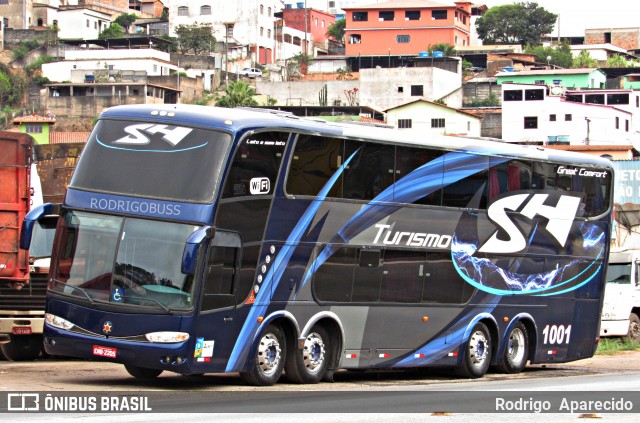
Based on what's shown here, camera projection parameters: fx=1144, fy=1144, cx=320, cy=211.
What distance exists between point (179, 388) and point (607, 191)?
1189 centimetres

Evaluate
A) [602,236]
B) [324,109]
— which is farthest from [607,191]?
[324,109]

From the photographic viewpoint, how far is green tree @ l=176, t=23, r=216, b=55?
11925 centimetres

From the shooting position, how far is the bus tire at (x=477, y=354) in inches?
834

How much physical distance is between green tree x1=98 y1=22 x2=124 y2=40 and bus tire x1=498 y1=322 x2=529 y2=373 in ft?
345

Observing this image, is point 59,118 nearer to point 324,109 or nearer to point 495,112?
point 324,109

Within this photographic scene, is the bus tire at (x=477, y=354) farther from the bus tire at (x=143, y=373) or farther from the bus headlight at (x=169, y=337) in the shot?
the bus headlight at (x=169, y=337)

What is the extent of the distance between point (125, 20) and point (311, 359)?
395ft

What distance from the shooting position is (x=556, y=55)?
128m

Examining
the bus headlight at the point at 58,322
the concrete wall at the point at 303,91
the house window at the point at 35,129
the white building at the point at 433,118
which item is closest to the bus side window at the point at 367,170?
the bus headlight at the point at 58,322

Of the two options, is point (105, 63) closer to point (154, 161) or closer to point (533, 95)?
point (533, 95)

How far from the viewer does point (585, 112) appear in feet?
274

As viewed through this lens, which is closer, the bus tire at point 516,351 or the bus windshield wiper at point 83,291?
the bus windshield wiper at point 83,291

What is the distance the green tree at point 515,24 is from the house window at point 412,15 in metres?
20.9

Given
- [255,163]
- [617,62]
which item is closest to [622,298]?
[255,163]
